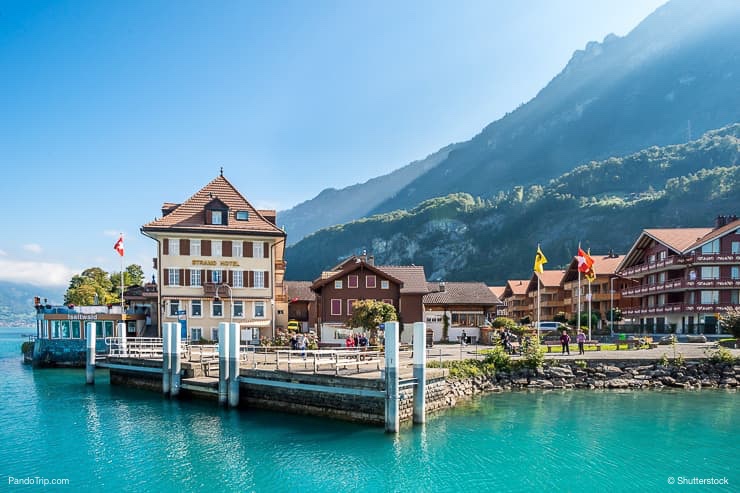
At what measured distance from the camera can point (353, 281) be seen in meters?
54.8

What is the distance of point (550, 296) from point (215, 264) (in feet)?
214

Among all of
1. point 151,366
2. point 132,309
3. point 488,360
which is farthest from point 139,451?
point 132,309

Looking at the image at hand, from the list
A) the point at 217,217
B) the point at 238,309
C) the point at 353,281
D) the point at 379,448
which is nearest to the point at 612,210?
the point at 353,281

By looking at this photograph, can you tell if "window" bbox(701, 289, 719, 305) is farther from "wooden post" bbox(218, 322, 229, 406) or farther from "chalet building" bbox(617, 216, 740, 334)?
"wooden post" bbox(218, 322, 229, 406)

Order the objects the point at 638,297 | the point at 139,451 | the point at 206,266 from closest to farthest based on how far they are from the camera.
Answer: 1. the point at 139,451
2. the point at 206,266
3. the point at 638,297

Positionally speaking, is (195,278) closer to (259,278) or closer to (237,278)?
(237,278)

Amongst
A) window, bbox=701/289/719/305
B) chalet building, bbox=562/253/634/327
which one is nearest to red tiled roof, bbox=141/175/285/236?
window, bbox=701/289/719/305

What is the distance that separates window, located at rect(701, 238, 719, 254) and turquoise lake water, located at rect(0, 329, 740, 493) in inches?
1272

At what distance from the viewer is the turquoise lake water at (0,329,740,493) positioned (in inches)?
758

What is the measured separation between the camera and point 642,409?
99.0 ft

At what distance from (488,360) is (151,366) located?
2294cm

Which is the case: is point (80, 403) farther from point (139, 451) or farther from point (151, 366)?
point (139, 451)

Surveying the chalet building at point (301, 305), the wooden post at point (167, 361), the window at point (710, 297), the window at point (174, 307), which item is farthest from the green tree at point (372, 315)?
the window at point (710, 297)

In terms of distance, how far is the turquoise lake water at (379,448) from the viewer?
758 inches
